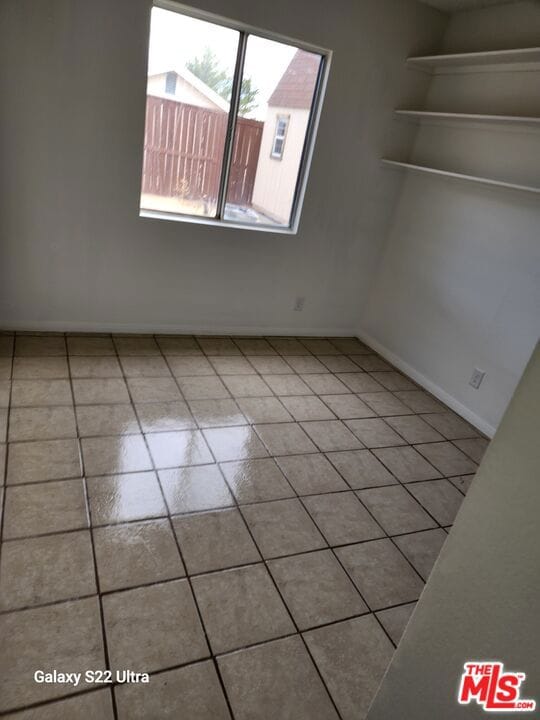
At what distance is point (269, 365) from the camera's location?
344 centimetres

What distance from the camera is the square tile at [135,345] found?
3.22 metres

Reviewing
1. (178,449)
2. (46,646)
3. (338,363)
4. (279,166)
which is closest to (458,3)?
(279,166)

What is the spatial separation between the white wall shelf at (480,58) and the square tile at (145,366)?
9.15 feet

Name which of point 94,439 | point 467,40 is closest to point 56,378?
point 94,439

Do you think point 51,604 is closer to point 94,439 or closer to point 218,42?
point 94,439

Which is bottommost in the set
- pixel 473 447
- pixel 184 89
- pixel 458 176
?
pixel 473 447

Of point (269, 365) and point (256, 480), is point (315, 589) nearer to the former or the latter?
point (256, 480)

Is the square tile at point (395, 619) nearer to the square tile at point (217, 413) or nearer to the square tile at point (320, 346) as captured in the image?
the square tile at point (217, 413)

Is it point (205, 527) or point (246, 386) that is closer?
point (205, 527)

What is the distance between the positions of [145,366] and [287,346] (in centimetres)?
126

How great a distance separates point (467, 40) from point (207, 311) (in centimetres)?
269

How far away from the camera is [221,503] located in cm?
204

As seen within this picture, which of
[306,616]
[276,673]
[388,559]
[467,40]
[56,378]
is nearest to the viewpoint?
[276,673]

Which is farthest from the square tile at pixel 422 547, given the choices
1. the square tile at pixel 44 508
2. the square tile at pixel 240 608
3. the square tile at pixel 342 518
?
the square tile at pixel 44 508
